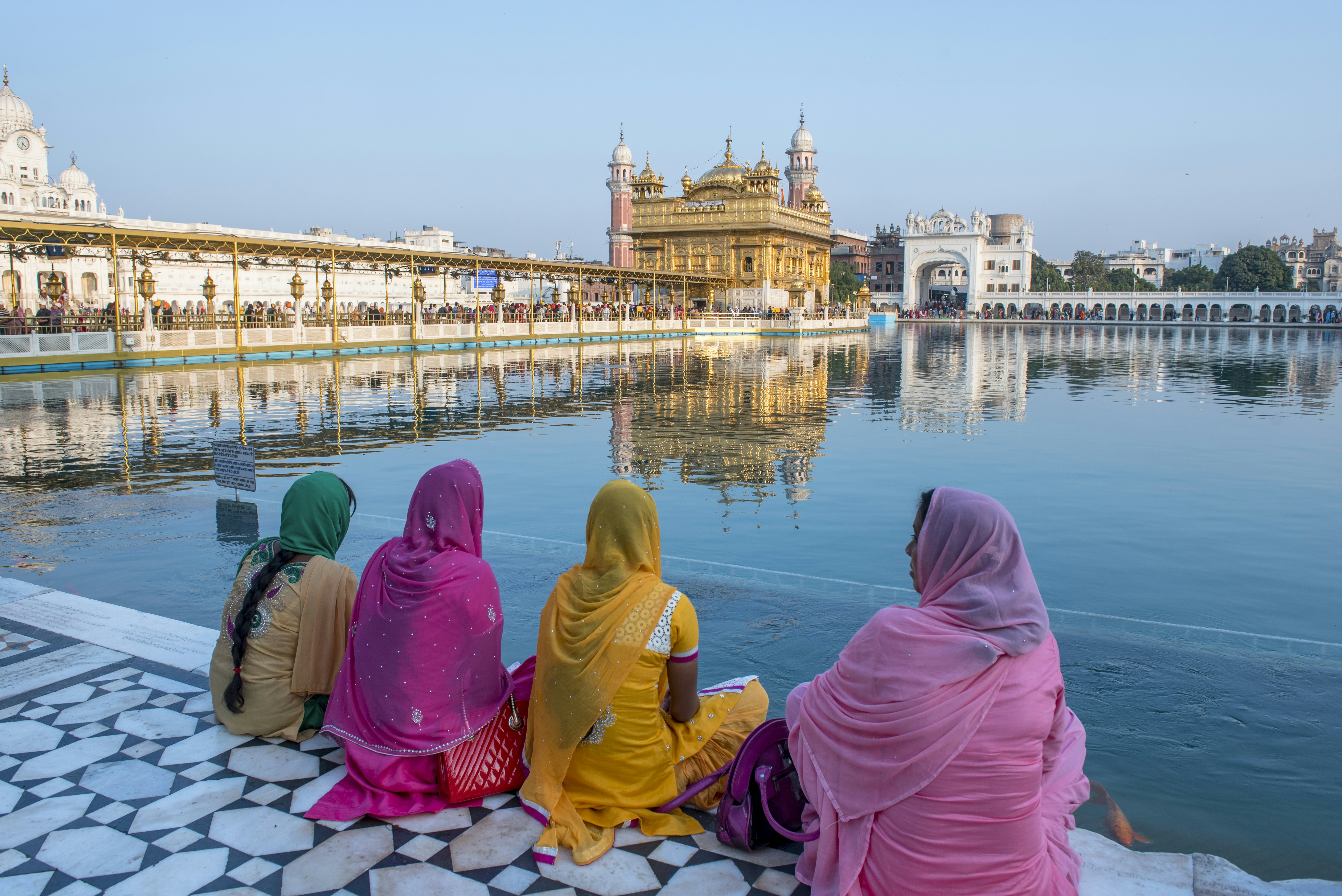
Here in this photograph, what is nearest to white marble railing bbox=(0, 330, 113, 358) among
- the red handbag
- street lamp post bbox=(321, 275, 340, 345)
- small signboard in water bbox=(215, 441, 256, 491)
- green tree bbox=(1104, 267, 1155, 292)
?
street lamp post bbox=(321, 275, 340, 345)

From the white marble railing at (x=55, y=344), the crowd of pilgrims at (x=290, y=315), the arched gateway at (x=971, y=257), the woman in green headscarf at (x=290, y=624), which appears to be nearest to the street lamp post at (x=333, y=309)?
the crowd of pilgrims at (x=290, y=315)

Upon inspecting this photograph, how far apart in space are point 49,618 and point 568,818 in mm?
3035

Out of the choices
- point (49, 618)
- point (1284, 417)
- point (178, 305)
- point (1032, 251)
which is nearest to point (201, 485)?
point (49, 618)

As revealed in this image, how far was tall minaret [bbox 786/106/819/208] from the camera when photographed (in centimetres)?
6138

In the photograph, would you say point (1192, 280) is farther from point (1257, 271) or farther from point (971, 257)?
point (971, 257)

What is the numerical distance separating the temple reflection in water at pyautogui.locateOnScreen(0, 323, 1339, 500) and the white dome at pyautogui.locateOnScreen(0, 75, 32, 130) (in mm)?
46360

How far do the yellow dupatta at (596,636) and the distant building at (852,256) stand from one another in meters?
85.5

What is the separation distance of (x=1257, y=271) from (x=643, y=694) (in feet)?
271

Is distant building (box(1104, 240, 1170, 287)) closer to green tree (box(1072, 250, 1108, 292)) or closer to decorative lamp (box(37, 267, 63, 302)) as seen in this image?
green tree (box(1072, 250, 1108, 292))

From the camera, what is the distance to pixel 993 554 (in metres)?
1.98

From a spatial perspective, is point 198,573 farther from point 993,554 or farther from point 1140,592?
point 1140,592

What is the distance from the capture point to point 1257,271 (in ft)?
229

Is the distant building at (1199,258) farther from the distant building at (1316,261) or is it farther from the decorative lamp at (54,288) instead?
the decorative lamp at (54,288)

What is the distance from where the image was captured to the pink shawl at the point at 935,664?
6.26 feet
